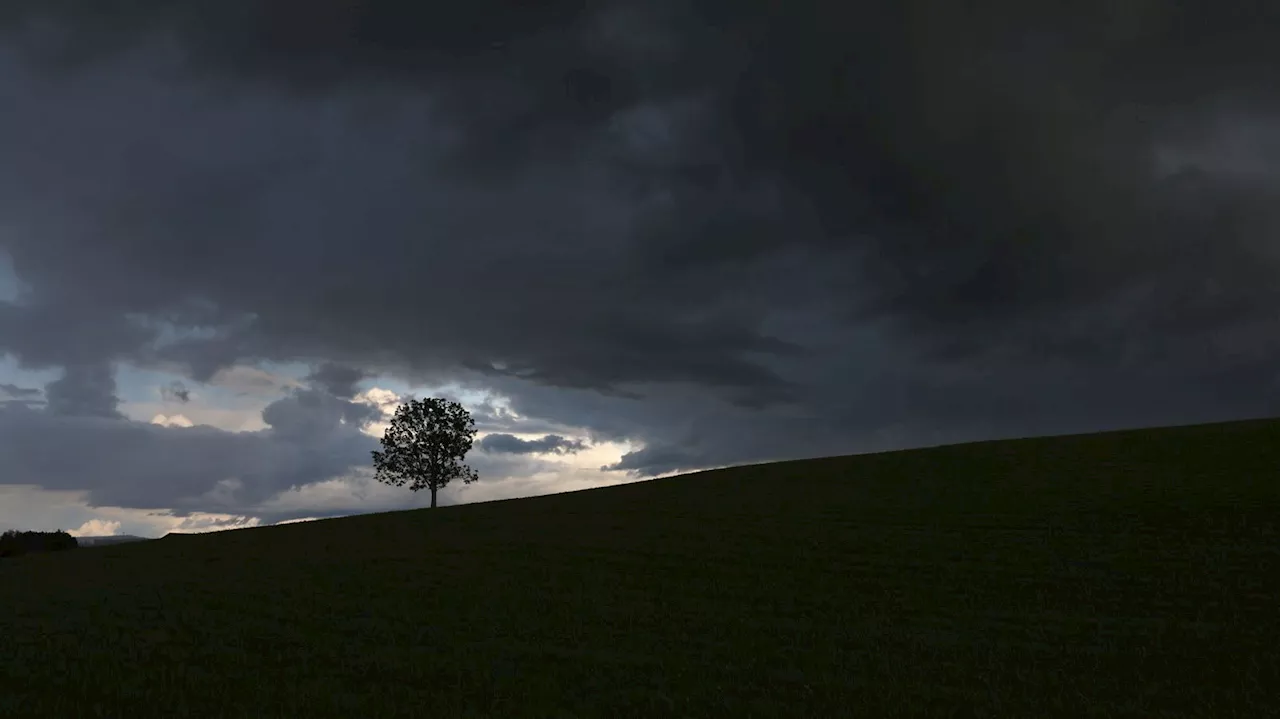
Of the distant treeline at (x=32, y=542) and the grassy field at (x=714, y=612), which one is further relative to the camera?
the distant treeline at (x=32, y=542)

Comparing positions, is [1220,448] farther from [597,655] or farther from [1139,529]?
[597,655]

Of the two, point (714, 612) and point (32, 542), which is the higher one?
point (32, 542)

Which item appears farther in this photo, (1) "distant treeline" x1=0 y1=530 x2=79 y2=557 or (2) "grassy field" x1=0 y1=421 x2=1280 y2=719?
(1) "distant treeline" x1=0 y1=530 x2=79 y2=557

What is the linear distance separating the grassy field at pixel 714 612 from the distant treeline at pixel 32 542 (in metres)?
4.71

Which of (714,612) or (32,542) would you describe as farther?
(32,542)

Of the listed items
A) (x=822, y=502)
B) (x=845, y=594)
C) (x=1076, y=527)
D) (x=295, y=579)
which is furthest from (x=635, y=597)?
(x=822, y=502)

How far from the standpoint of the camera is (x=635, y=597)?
22.5 m

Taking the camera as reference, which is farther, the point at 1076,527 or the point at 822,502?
the point at 822,502

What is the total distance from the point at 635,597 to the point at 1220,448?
136 feet

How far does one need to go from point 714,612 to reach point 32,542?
44287 millimetres

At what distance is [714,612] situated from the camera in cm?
2053

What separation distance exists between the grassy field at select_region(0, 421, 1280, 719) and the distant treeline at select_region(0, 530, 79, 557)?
15.5 ft

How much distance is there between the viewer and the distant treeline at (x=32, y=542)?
4547 cm

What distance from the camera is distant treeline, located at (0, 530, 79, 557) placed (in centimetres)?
4547
